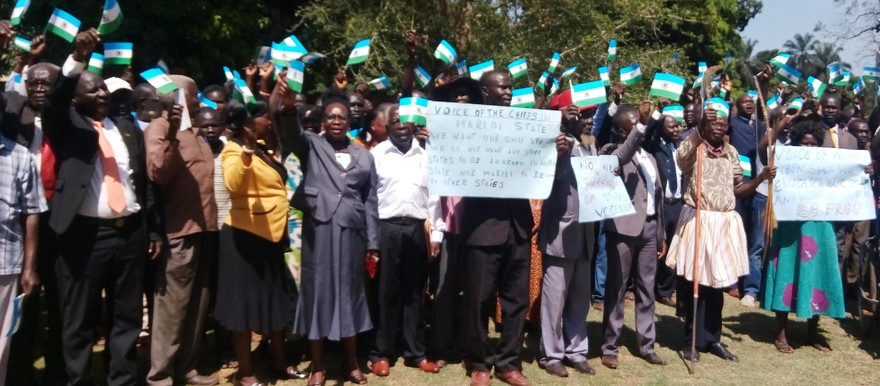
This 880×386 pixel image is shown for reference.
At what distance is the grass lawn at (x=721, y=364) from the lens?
6.01 m

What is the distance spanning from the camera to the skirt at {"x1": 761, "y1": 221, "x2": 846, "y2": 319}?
7039 mm

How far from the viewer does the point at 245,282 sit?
17.5 ft

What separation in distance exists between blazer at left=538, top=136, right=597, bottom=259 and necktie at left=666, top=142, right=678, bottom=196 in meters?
2.13

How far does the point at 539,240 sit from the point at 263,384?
2.31m

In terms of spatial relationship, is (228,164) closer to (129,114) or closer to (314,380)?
(129,114)

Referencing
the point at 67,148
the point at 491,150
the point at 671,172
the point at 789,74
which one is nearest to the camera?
the point at 67,148

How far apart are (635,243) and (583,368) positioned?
1095 mm

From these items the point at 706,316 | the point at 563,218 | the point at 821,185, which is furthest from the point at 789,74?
the point at 563,218

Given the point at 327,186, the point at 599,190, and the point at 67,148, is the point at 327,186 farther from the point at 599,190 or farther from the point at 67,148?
the point at 599,190

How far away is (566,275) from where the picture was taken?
20.0 ft

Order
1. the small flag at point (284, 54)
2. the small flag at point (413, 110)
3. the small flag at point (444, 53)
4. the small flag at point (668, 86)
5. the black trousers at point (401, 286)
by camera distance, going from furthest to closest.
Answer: the small flag at point (444, 53)
the small flag at point (668, 86)
the black trousers at point (401, 286)
the small flag at point (413, 110)
the small flag at point (284, 54)

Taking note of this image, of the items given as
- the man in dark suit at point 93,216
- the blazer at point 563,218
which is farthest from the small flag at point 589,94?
the man in dark suit at point 93,216

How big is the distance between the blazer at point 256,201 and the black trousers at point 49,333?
116 cm

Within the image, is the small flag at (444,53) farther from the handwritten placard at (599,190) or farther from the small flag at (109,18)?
the small flag at (109,18)
